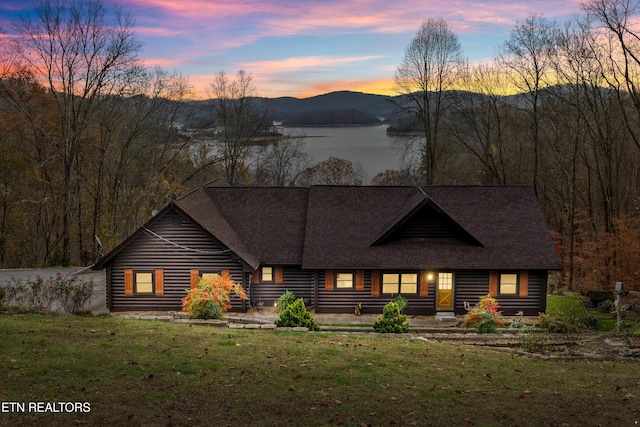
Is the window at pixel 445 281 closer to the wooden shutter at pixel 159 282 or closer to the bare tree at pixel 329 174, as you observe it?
the wooden shutter at pixel 159 282

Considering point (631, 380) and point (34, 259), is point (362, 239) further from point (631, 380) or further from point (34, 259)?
point (34, 259)

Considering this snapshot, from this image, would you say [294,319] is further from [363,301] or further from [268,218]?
[268,218]

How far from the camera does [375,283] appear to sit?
2819cm

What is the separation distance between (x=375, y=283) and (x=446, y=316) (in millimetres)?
3766

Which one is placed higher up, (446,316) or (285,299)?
(285,299)

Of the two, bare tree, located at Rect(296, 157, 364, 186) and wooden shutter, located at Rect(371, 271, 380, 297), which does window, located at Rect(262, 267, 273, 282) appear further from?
bare tree, located at Rect(296, 157, 364, 186)

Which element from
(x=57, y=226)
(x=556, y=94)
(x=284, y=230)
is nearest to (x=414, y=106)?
(x=556, y=94)

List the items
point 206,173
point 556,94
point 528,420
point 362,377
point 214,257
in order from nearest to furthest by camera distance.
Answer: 1. point 528,420
2. point 362,377
3. point 214,257
4. point 556,94
5. point 206,173

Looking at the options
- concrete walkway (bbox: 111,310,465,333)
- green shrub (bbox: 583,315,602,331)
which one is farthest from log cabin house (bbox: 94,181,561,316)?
green shrub (bbox: 583,315,602,331)

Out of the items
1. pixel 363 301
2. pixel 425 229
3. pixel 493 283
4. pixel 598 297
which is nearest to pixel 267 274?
pixel 363 301

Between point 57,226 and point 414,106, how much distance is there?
104 feet

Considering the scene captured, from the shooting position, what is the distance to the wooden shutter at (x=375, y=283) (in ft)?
92.2

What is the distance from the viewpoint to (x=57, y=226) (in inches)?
1875

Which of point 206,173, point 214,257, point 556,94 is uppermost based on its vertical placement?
point 556,94
